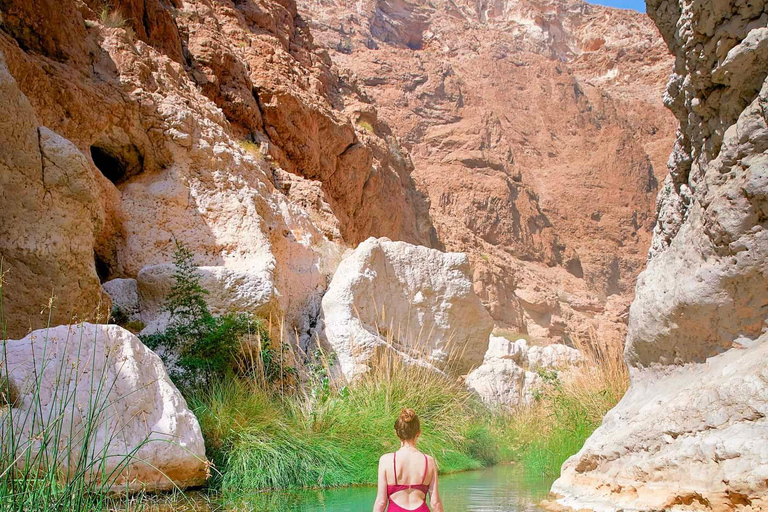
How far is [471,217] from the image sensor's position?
32625mm

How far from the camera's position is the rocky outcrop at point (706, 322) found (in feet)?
12.4

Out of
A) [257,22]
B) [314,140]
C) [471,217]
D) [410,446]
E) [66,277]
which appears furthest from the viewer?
[471,217]

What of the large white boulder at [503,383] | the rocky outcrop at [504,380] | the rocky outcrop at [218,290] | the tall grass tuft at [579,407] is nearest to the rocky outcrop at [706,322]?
the tall grass tuft at [579,407]

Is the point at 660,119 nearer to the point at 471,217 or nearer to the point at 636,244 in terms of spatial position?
the point at 636,244

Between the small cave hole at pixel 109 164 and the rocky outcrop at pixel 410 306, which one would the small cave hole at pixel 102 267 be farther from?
the rocky outcrop at pixel 410 306

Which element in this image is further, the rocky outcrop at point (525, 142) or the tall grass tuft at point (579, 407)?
the rocky outcrop at point (525, 142)

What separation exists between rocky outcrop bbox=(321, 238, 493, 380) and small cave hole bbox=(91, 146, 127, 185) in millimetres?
3334

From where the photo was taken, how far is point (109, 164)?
31.8ft

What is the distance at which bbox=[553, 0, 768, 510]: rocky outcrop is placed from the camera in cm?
377

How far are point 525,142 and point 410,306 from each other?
112ft

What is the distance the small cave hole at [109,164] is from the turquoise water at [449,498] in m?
5.55

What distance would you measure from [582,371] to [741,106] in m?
4.60

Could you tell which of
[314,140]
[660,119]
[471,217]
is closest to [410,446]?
[314,140]

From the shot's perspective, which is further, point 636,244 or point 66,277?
point 636,244
